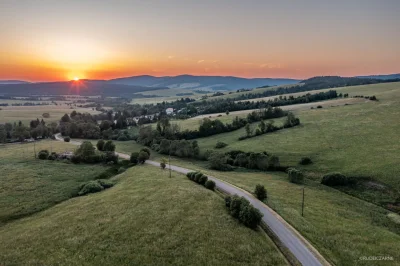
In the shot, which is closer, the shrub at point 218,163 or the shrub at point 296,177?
the shrub at point 296,177

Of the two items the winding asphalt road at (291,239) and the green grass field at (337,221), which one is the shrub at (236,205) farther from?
the green grass field at (337,221)

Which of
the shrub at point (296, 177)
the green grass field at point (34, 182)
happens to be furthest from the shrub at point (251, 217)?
the green grass field at point (34, 182)

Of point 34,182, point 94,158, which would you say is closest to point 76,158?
point 94,158

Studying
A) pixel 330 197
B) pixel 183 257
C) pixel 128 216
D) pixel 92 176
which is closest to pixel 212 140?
pixel 92 176

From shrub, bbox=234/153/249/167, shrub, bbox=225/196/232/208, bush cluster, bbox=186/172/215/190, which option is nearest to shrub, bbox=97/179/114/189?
bush cluster, bbox=186/172/215/190

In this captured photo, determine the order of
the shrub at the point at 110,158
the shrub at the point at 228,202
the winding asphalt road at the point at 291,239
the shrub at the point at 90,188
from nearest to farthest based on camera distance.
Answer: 1. the winding asphalt road at the point at 291,239
2. the shrub at the point at 228,202
3. the shrub at the point at 90,188
4. the shrub at the point at 110,158

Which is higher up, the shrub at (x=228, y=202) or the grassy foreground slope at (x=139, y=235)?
the shrub at (x=228, y=202)

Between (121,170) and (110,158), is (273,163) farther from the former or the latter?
(110,158)

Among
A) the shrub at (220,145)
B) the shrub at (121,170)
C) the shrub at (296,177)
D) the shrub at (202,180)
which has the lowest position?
the shrub at (121,170)
